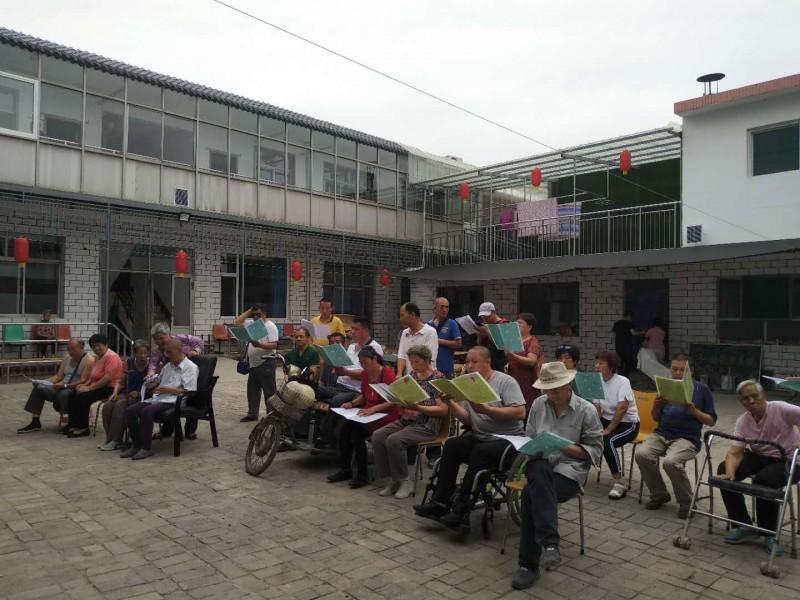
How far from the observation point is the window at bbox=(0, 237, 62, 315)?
13.1 meters

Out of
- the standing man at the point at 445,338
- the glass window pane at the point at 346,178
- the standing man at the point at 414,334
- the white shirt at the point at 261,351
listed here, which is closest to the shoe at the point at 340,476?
the standing man at the point at 414,334

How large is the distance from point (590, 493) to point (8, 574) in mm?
4276

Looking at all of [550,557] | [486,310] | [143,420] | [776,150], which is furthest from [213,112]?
[550,557]

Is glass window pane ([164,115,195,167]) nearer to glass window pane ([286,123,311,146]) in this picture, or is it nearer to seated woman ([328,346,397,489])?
glass window pane ([286,123,311,146])

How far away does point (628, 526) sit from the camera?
172 inches

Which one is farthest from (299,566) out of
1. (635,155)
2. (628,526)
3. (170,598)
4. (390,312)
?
(390,312)

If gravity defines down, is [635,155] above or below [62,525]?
above

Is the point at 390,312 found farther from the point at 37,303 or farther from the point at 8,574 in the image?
the point at 8,574

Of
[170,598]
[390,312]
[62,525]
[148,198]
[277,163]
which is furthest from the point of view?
[390,312]

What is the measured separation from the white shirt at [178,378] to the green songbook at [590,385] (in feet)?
12.9

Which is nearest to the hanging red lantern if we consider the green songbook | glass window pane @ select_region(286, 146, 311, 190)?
glass window pane @ select_region(286, 146, 311, 190)

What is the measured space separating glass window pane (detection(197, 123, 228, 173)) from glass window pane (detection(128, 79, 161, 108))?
50.1 inches

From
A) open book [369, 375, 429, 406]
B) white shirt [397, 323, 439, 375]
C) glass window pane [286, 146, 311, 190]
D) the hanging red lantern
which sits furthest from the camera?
glass window pane [286, 146, 311, 190]

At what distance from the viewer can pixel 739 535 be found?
4004 millimetres
